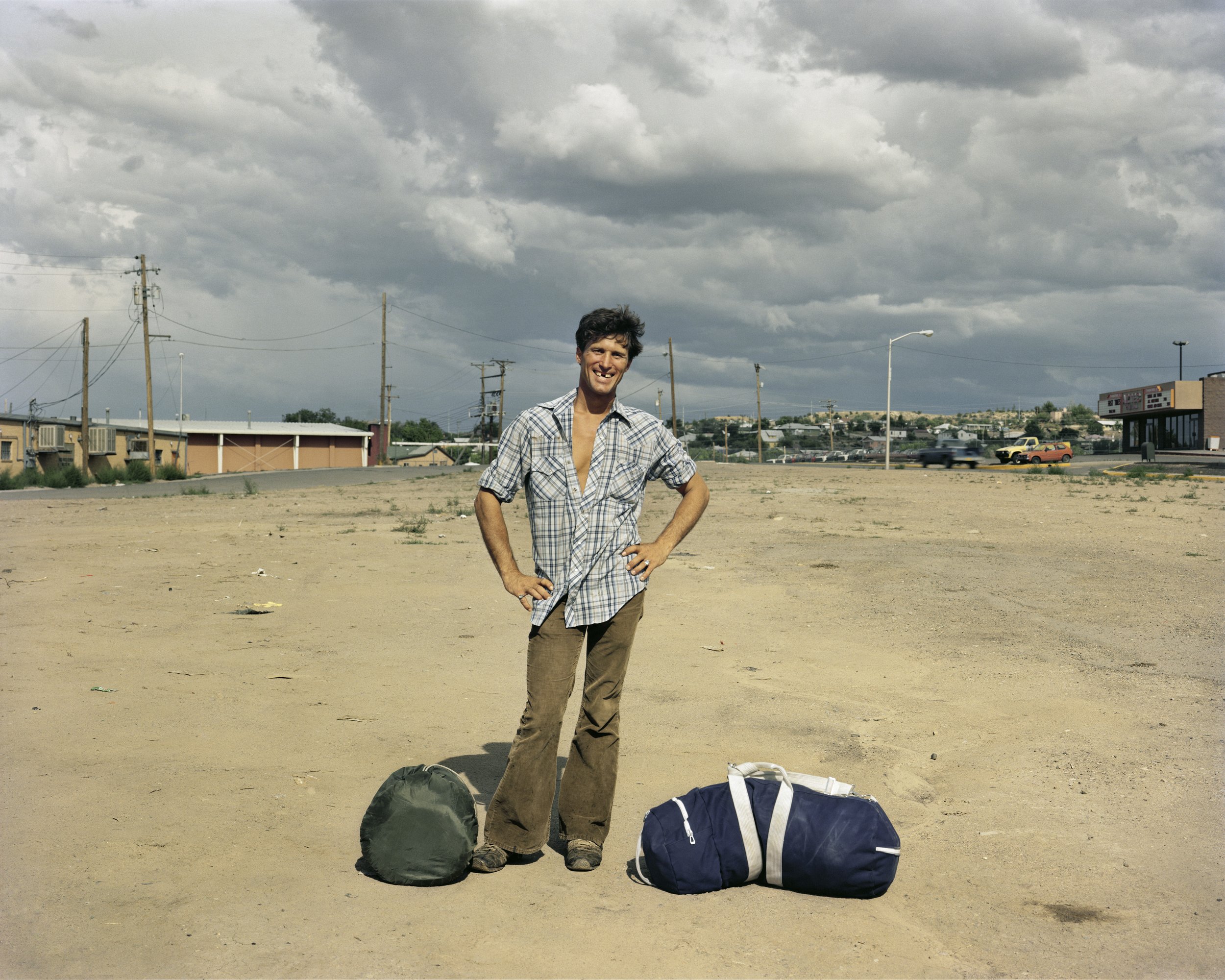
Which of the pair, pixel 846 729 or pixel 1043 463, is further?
pixel 1043 463

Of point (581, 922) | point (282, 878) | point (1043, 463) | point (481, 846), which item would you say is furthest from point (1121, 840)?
point (1043, 463)

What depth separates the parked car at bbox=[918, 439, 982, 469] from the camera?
161ft

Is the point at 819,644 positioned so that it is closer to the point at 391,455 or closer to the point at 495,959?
the point at 495,959

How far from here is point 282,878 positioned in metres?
3.58

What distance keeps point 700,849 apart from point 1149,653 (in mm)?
5592

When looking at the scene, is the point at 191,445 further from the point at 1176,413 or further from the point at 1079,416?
the point at 1079,416

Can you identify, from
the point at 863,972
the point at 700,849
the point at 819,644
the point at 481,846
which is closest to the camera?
the point at 863,972

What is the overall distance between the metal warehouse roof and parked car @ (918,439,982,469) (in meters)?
49.3

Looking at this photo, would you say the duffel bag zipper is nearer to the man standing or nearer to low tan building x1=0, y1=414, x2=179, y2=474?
the man standing

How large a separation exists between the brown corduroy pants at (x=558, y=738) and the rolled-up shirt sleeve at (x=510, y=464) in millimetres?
510

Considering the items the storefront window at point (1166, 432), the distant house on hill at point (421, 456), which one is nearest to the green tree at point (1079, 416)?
the storefront window at point (1166, 432)

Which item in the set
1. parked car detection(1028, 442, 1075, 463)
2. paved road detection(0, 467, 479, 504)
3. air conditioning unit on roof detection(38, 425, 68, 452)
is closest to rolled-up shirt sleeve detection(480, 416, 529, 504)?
paved road detection(0, 467, 479, 504)

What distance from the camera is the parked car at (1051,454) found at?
171 ft

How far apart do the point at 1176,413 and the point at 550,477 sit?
72979 mm
